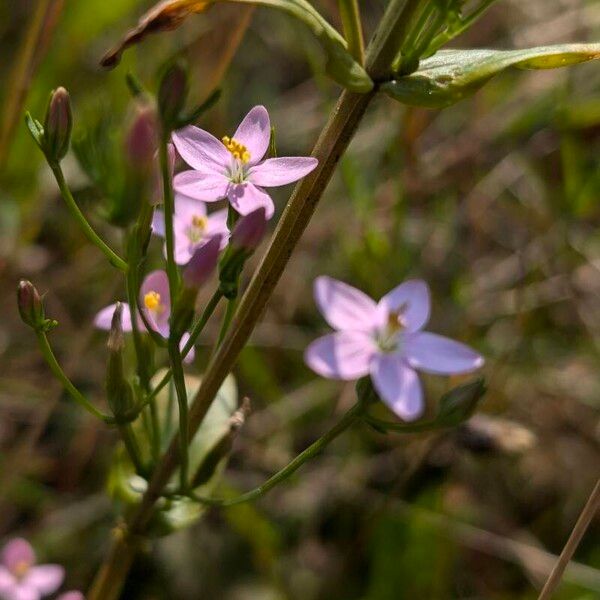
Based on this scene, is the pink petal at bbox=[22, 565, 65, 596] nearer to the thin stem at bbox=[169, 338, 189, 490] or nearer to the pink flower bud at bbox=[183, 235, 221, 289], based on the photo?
the thin stem at bbox=[169, 338, 189, 490]

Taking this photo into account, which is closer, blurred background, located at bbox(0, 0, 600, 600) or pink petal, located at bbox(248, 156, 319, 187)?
pink petal, located at bbox(248, 156, 319, 187)

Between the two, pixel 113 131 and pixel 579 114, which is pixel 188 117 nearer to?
pixel 113 131

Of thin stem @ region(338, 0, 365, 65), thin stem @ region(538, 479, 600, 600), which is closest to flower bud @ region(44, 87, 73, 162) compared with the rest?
thin stem @ region(338, 0, 365, 65)

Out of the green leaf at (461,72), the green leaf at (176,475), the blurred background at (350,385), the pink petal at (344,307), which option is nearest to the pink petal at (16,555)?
the blurred background at (350,385)

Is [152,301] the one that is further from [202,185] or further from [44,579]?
[44,579]

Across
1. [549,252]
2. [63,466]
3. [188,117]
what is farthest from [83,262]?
[188,117]

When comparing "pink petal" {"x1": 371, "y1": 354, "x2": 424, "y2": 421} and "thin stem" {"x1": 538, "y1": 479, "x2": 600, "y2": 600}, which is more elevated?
"pink petal" {"x1": 371, "y1": 354, "x2": 424, "y2": 421}

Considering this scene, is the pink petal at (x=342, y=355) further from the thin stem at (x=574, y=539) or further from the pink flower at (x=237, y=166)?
the thin stem at (x=574, y=539)
